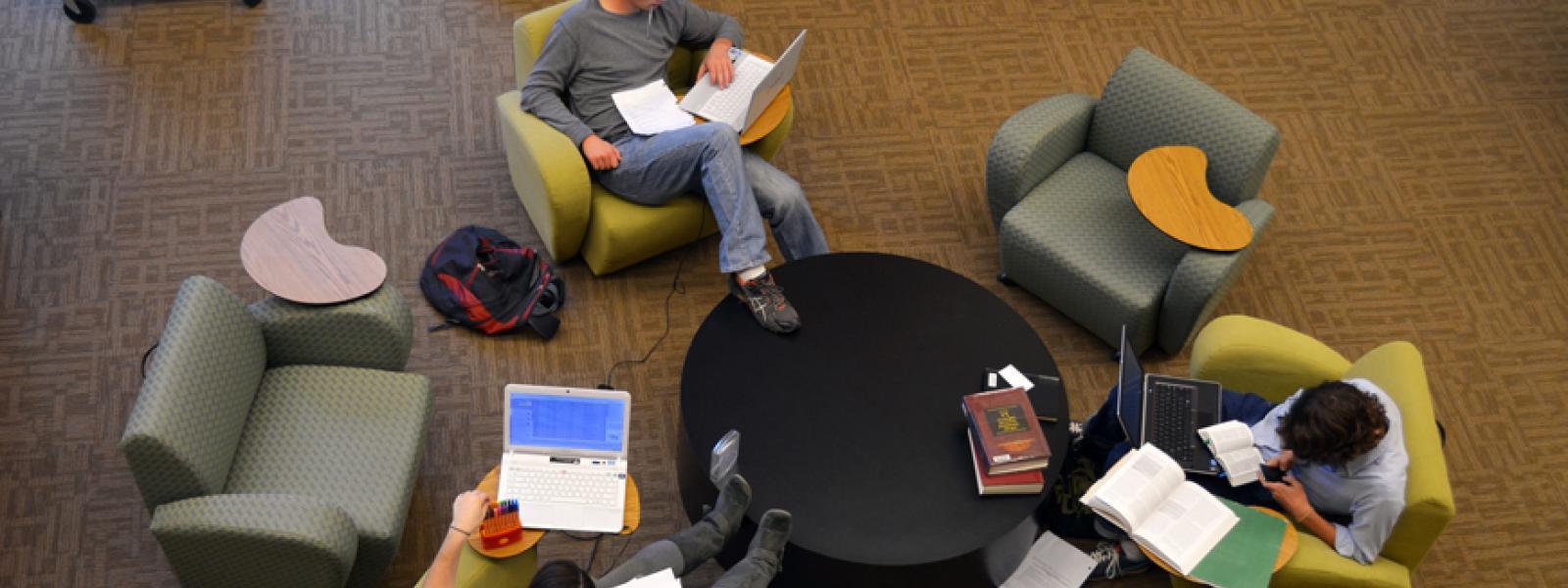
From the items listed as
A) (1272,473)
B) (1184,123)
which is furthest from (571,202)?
(1272,473)

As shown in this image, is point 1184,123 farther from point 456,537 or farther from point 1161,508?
point 456,537

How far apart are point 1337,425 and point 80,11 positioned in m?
4.98

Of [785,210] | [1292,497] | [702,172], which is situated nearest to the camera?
[1292,497]

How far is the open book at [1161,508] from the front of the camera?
3.79 m

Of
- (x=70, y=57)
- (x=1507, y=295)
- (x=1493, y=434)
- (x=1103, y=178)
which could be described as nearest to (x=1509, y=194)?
(x=1507, y=295)

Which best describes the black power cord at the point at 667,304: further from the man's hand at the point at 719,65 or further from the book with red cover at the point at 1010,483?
the book with red cover at the point at 1010,483

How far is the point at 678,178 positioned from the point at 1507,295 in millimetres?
3228

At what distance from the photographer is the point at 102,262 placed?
4855 millimetres

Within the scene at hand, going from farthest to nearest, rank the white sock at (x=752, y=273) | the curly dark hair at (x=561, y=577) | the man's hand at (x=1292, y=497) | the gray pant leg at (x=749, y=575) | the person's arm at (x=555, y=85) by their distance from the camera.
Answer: the person's arm at (x=555, y=85) < the white sock at (x=752, y=273) < the man's hand at (x=1292, y=497) < the gray pant leg at (x=749, y=575) < the curly dark hair at (x=561, y=577)

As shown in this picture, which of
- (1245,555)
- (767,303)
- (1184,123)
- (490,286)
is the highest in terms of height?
(1184,123)

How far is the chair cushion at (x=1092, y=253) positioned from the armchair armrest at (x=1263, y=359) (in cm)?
36

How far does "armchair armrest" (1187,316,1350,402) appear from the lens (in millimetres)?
4320

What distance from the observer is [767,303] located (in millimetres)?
4289

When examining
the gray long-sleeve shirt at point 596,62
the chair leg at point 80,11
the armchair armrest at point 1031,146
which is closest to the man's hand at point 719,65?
the gray long-sleeve shirt at point 596,62
